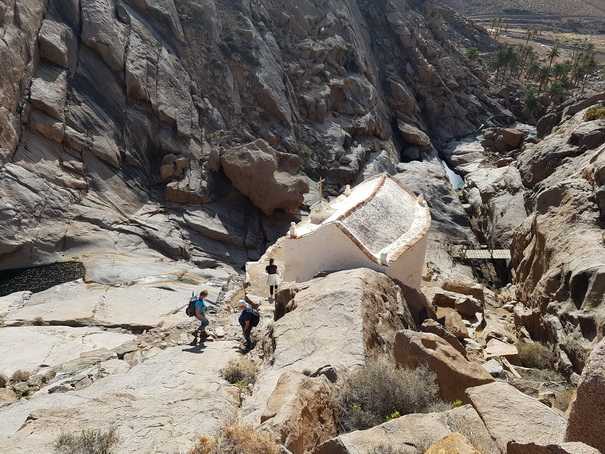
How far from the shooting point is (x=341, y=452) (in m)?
4.21

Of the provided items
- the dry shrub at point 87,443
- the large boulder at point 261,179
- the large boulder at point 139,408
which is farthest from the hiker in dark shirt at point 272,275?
the large boulder at point 261,179

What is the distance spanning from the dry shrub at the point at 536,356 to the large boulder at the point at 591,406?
8265 millimetres

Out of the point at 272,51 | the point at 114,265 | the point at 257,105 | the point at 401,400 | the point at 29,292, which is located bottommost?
the point at 401,400

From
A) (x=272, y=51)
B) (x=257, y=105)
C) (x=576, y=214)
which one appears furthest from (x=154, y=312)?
(x=272, y=51)

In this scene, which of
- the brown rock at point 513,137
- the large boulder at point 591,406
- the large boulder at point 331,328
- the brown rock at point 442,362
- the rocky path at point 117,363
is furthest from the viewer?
the brown rock at point 513,137

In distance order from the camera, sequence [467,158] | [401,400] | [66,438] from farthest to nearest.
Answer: [467,158]
[401,400]
[66,438]

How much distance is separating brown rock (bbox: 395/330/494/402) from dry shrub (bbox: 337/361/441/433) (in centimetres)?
35

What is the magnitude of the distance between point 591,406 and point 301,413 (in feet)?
8.75

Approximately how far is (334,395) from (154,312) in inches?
333

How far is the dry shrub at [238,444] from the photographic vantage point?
4.10 meters

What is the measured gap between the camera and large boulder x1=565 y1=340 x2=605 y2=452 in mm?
3908

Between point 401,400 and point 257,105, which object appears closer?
point 401,400

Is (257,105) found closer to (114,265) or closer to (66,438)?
(114,265)

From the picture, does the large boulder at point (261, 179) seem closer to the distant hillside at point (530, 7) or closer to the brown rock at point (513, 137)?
the brown rock at point (513, 137)
